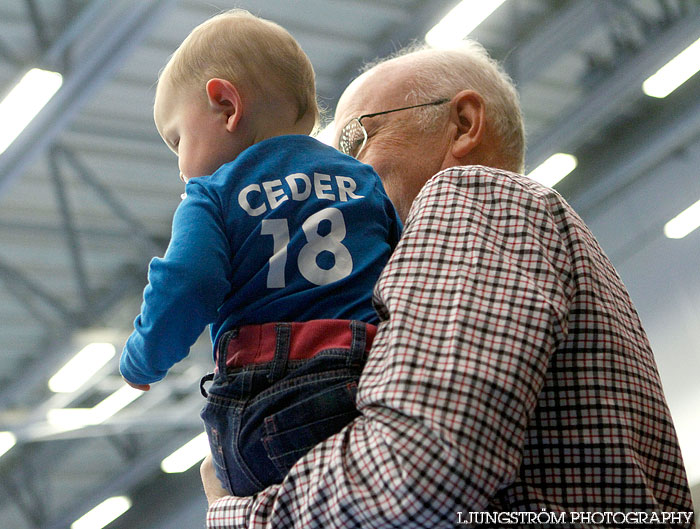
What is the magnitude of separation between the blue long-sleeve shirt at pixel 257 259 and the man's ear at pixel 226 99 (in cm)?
12

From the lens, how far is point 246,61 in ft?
4.79

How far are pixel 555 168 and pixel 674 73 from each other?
4.82 ft

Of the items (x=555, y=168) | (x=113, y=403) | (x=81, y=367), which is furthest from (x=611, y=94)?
(x=113, y=403)

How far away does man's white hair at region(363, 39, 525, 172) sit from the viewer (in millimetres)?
1813

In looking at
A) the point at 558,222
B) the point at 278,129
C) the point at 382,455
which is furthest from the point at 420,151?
the point at 382,455

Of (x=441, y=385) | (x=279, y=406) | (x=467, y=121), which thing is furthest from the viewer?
(x=467, y=121)

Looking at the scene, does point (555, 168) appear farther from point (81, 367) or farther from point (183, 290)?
point (183, 290)

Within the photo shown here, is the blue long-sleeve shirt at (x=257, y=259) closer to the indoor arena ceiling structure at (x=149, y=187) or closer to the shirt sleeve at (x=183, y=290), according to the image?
the shirt sleeve at (x=183, y=290)

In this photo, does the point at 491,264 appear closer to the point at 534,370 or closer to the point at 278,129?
the point at 534,370

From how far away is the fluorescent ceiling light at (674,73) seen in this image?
874 cm

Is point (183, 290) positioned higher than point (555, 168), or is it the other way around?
point (555, 168)

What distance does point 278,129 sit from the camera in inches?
57.7

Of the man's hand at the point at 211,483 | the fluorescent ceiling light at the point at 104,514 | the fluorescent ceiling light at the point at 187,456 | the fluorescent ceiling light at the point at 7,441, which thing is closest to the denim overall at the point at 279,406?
the man's hand at the point at 211,483

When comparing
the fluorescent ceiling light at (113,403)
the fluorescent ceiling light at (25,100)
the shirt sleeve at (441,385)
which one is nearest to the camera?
the shirt sleeve at (441,385)
